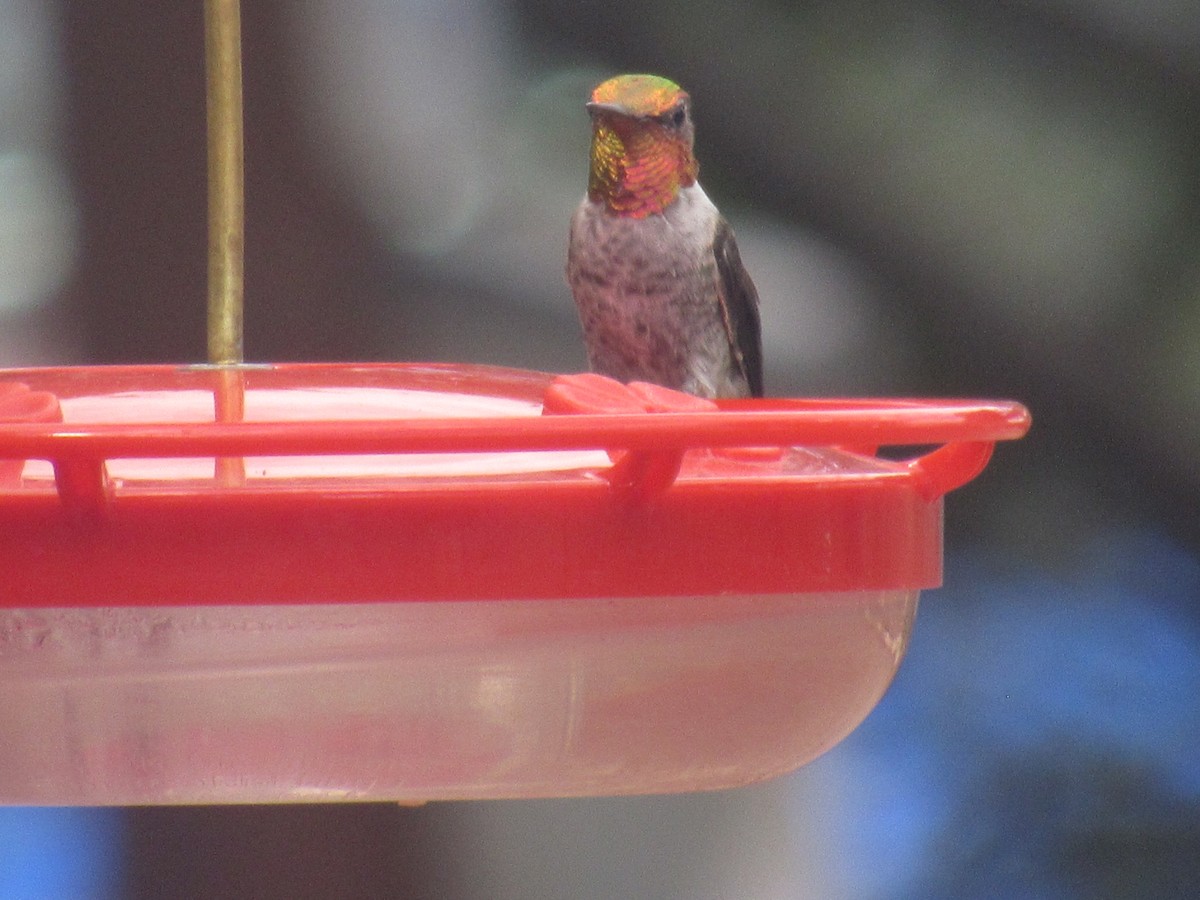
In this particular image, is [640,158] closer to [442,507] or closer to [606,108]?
[606,108]

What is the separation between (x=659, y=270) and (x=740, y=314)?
0.14 m

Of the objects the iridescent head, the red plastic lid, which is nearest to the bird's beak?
the iridescent head

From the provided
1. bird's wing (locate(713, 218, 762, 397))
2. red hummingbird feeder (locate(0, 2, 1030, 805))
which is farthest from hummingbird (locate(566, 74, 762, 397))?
red hummingbird feeder (locate(0, 2, 1030, 805))

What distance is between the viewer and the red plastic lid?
1.42ft

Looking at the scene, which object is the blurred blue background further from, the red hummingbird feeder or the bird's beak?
the red hummingbird feeder

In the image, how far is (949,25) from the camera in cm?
195

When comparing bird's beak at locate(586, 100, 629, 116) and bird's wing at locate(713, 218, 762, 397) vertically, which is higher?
bird's beak at locate(586, 100, 629, 116)

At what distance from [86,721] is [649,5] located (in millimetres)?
→ 1568

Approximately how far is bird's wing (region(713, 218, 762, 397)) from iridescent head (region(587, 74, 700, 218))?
15 cm

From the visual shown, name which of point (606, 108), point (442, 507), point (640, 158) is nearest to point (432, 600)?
point (442, 507)

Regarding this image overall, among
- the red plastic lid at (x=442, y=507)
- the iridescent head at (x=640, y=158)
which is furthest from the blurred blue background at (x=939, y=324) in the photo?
the red plastic lid at (x=442, y=507)

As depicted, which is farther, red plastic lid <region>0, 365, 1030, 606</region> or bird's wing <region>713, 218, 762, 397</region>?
bird's wing <region>713, 218, 762, 397</region>

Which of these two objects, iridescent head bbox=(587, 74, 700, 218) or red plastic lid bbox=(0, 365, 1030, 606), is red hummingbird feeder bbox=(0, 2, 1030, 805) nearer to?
red plastic lid bbox=(0, 365, 1030, 606)

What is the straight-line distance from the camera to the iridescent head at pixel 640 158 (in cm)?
189
